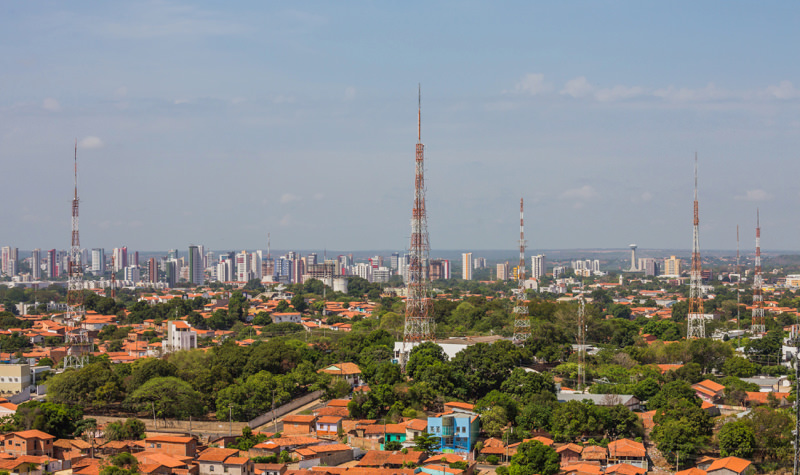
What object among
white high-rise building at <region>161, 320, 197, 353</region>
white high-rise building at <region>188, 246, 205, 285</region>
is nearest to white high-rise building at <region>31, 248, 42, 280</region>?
white high-rise building at <region>188, 246, 205, 285</region>

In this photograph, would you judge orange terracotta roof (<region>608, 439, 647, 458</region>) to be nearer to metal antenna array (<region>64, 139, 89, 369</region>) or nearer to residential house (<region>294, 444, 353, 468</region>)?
residential house (<region>294, 444, 353, 468</region>)

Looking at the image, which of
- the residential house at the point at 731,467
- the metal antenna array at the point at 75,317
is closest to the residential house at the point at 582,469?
the residential house at the point at 731,467

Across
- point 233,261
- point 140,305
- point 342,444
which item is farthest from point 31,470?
point 233,261

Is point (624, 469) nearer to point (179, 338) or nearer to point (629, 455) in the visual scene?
point (629, 455)

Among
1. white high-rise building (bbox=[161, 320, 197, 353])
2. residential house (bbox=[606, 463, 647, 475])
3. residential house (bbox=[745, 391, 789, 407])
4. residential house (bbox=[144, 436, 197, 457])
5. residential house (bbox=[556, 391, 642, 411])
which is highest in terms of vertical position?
white high-rise building (bbox=[161, 320, 197, 353])

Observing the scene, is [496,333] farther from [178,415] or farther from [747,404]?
[178,415]
